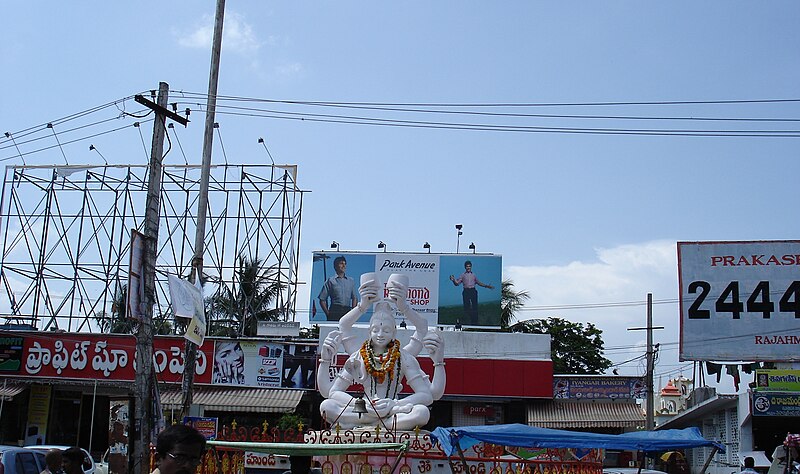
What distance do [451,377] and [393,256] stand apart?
624 cm

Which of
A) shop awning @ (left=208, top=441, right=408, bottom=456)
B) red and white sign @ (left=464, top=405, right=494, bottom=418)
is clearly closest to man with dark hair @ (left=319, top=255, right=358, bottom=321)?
red and white sign @ (left=464, top=405, right=494, bottom=418)

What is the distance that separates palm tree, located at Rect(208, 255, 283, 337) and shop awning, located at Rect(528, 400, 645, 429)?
33.3 ft

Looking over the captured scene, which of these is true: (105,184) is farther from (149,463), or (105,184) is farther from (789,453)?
(789,453)

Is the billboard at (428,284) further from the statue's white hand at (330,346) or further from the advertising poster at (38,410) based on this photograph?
the statue's white hand at (330,346)

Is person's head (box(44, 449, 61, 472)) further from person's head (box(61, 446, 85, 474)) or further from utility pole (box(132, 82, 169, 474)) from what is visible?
utility pole (box(132, 82, 169, 474))

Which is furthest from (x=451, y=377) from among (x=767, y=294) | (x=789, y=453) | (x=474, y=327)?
(x=789, y=453)

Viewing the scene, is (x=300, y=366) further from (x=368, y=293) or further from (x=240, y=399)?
(x=368, y=293)

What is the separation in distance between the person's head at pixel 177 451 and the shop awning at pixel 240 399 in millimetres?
23909

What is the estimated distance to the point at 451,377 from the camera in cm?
2906

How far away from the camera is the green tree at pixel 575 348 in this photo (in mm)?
40531

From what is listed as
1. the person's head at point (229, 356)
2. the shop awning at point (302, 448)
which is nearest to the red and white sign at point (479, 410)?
the person's head at point (229, 356)

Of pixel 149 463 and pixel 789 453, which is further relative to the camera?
pixel 149 463

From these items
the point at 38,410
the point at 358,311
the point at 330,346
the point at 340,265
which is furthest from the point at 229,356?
the point at 330,346

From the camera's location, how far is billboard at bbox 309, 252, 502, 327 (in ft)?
108
